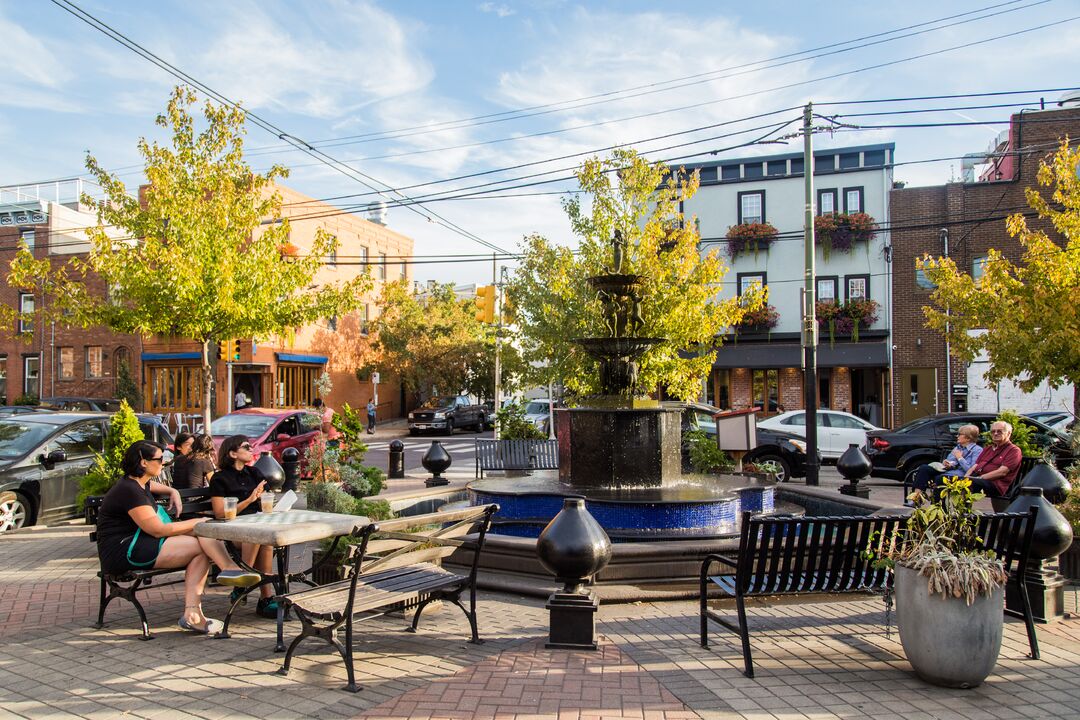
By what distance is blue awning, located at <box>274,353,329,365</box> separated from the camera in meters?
36.1

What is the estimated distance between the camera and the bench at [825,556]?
5.23 metres

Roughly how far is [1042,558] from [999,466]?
9.87 ft

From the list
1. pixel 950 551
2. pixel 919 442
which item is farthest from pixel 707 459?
pixel 950 551

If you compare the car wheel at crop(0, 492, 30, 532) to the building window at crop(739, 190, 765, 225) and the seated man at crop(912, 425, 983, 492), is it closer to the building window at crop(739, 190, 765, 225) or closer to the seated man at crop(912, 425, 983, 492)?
the seated man at crop(912, 425, 983, 492)

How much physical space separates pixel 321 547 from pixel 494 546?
154 centimetres

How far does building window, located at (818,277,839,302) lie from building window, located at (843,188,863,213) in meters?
2.79

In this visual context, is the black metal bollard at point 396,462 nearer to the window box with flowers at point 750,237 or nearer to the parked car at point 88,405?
the parked car at point 88,405

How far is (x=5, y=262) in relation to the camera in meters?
41.0

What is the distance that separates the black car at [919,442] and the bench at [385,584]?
12.6 m

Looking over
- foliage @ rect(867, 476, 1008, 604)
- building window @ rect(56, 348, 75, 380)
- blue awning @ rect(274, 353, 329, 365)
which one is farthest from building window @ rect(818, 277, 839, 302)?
building window @ rect(56, 348, 75, 380)

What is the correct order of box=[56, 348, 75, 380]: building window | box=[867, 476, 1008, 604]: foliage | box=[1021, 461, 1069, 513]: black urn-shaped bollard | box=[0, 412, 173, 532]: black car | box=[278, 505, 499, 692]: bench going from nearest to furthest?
box=[867, 476, 1008, 604]: foliage, box=[278, 505, 499, 692]: bench, box=[1021, 461, 1069, 513]: black urn-shaped bollard, box=[0, 412, 173, 532]: black car, box=[56, 348, 75, 380]: building window

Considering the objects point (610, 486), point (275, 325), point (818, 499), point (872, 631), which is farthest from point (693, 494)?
point (275, 325)

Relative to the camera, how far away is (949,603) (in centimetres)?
464

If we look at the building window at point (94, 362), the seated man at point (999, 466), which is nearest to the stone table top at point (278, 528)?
the seated man at point (999, 466)
